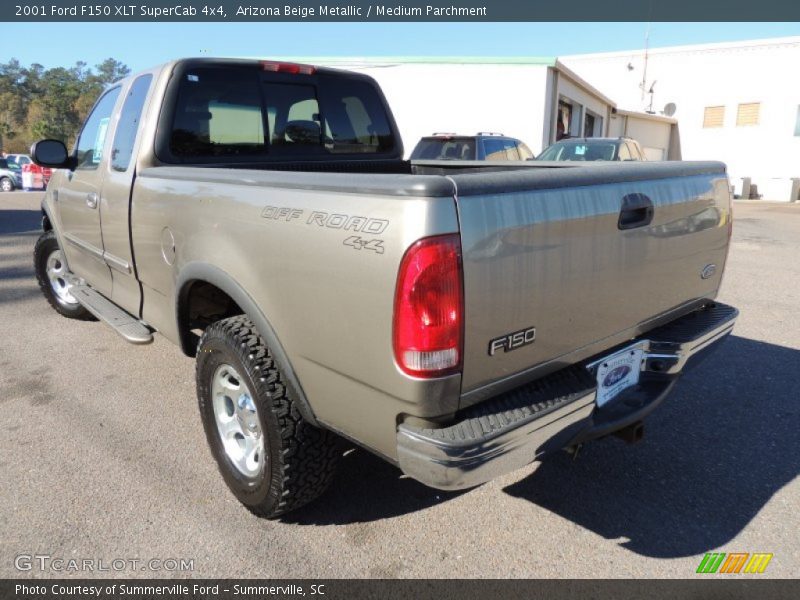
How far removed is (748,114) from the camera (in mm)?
27328

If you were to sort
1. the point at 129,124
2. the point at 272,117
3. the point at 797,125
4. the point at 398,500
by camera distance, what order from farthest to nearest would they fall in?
the point at 797,125
the point at 272,117
the point at 129,124
the point at 398,500

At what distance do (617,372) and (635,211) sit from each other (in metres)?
0.69

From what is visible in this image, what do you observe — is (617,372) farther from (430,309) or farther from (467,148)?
(467,148)

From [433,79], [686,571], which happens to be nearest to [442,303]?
[686,571]

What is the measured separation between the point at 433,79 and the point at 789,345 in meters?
→ 15.9

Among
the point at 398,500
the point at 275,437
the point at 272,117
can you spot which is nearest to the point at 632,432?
the point at 398,500

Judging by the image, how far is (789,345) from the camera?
16.4 ft

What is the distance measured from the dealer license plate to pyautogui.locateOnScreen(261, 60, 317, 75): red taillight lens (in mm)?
2766

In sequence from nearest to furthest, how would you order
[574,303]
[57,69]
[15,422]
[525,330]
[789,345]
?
[525,330], [574,303], [15,422], [789,345], [57,69]

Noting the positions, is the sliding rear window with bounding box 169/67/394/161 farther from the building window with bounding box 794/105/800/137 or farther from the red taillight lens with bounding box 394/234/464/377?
the building window with bounding box 794/105/800/137

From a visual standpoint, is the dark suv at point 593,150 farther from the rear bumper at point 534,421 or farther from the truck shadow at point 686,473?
the rear bumper at point 534,421

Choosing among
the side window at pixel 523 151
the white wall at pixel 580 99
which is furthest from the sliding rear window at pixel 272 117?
the white wall at pixel 580 99

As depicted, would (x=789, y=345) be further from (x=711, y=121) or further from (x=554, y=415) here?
(x=711, y=121)

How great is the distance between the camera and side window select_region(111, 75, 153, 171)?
3.56m
